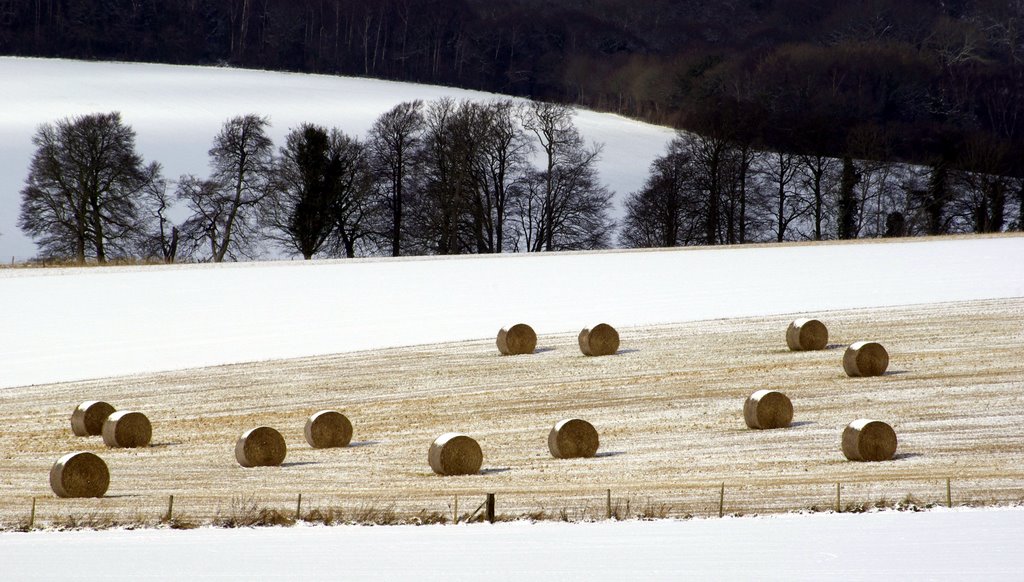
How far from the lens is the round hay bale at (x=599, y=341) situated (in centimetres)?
2856

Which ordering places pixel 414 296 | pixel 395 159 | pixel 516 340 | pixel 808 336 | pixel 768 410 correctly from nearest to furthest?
1. pixel 768 410
2. pixel 808 336
3. pixel 516 340
4. pixel 414 296
5. pixel 395 159

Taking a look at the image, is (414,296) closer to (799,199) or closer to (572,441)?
(572,441)

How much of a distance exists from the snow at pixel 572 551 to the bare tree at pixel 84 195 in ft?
178

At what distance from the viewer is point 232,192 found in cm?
7406

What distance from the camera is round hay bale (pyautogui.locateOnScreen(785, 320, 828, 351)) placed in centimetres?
2703

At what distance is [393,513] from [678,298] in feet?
84.5

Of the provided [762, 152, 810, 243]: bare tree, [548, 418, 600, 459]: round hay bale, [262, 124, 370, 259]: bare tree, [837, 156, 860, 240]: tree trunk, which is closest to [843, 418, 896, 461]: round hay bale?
[548, 418, 600, 459]: round hay bale

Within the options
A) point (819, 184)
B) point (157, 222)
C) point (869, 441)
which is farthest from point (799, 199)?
point (869, 441)

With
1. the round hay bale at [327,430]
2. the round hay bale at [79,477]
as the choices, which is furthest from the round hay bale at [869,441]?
the round hay bale at [79,477]

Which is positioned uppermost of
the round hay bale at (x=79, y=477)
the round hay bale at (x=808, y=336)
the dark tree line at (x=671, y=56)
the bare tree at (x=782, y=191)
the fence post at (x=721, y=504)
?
the dark tree line at (x=671, y=56)

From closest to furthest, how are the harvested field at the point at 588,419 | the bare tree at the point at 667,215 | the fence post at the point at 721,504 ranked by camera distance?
the fence post at the point at 721,504
the harvested field at the point at 588,419
the bare tree at the point at 667,215

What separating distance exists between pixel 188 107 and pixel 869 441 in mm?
83462

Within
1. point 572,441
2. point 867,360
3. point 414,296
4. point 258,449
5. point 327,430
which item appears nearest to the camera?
point 572,441

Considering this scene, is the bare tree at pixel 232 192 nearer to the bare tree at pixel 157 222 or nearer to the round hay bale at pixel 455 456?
the bare tree at pixel 157 222
